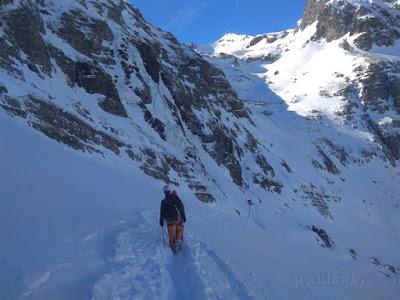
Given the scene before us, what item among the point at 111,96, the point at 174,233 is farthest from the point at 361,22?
the point at 174,233

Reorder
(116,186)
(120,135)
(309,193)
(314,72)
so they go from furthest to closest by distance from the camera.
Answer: (314,72) → (309,193) → (120,135) → (116,186)

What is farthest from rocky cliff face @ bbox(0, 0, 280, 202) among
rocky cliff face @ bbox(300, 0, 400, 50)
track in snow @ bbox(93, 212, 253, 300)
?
rocky cliff face @ bbox(300, 0, 400, 50)

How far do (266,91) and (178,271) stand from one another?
3790 inches

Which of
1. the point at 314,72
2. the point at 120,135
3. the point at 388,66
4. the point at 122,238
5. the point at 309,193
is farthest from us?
the point at 314,72

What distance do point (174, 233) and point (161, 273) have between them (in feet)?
8.25

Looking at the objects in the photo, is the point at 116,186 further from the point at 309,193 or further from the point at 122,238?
the point at 309,193

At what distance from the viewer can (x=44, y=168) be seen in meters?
15.7

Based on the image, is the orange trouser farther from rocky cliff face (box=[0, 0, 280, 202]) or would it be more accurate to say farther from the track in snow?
rocky cliff face (box=[0, 0, 280, 202])

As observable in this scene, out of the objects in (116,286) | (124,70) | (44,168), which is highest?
(124,70)

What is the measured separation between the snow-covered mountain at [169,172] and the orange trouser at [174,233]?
0.37 m

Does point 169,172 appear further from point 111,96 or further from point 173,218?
point 173,218

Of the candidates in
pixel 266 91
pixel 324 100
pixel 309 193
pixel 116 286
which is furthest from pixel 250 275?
pixel 266 91

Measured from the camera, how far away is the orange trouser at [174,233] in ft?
42.2

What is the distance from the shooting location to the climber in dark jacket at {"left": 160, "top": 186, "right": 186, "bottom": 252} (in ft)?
42.4
